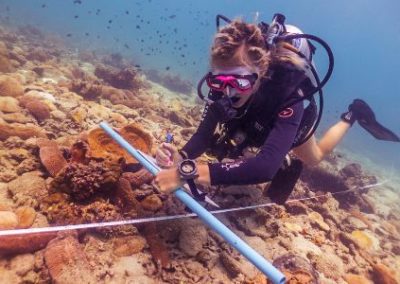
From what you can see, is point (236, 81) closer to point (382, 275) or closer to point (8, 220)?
point (8, 220)

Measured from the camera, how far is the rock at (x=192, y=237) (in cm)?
355

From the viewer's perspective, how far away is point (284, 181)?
4.29 meters

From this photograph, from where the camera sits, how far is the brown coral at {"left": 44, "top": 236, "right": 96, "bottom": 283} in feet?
8.75

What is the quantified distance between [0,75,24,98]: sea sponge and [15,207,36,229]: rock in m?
3.86

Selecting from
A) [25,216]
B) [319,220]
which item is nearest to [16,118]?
[25,216]

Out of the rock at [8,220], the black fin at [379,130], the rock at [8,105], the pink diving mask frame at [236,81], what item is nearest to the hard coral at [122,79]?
the rock at [8,105]

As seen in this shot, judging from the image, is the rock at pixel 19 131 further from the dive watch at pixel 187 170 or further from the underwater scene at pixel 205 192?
the dive watch at pixel 187 170

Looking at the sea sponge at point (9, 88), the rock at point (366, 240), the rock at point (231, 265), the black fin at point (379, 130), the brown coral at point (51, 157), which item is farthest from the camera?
the black fin at point (379, 130)

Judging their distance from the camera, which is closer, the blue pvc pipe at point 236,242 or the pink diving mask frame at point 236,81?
the blue pvc pipe at point 236,242

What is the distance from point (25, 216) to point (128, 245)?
111cm

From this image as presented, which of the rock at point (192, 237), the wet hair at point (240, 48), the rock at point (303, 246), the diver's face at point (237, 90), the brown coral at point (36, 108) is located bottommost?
the brown coral at point (36, 108)

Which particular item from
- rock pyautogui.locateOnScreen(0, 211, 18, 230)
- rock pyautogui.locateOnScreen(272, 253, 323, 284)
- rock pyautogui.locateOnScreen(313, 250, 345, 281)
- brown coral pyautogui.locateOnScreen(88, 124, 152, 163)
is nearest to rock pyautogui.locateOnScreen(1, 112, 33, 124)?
brown coral pyautogui.locateOnScreen(88, 124, 152, 163)

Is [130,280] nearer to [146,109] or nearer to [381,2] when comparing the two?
[146,109]

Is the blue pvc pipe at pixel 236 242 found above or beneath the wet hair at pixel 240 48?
beneath
